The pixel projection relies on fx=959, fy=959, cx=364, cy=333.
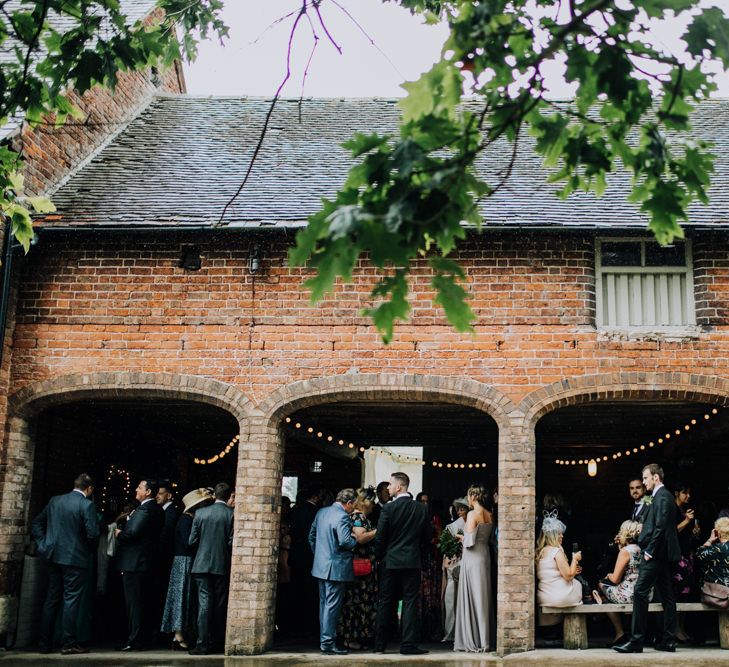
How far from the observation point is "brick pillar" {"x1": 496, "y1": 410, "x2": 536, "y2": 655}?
10781mm

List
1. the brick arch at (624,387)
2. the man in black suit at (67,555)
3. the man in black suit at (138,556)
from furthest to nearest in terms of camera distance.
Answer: the man in black suit at (138,556) < the brick arch at (624,387) < the man in black suit at (67,555)

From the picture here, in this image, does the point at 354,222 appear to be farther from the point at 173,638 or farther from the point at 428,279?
the point at 173,638

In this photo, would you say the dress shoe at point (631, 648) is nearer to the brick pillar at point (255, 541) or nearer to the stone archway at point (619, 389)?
the stone archway at point (619, 389)

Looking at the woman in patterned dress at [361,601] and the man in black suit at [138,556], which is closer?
the man in black suit at [138,556]

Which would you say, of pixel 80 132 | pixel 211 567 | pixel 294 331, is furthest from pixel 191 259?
pixel 211 567

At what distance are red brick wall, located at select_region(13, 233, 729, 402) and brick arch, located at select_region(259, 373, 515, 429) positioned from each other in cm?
12

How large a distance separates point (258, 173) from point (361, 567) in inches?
222

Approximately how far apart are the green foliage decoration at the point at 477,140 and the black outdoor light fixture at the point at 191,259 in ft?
21.7

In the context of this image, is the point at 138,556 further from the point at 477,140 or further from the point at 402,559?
the point at 477,140

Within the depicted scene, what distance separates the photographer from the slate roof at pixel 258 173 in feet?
38.7

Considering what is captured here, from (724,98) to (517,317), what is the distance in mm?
7596

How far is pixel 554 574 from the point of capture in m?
11.0

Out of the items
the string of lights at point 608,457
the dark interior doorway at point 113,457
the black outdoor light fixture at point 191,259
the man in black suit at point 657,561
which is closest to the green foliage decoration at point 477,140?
the man in black suit at point 657,561

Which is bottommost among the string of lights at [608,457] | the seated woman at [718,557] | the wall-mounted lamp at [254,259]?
the seated woman at [718,557]
